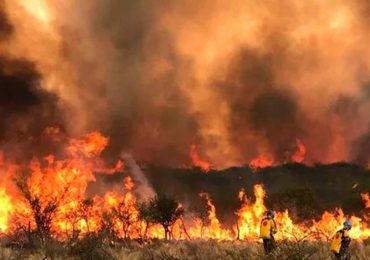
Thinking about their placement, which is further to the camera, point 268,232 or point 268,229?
point 268,229

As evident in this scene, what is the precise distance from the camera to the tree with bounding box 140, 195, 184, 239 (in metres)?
63.9

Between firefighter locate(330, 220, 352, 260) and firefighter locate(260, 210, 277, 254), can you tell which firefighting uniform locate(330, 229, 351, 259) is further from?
firefighter locate(260, 210, 277, 254)

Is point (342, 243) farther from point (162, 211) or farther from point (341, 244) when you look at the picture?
point (162, 211)

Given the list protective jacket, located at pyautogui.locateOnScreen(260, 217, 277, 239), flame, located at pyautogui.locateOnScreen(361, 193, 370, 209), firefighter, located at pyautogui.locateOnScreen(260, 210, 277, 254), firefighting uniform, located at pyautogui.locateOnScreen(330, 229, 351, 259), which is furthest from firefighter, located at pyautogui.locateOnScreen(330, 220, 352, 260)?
flame, located at pyautogui.locateOnScreen(361, 193, 370, 209)

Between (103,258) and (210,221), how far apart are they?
227ft

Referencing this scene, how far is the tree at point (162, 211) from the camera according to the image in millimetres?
63900

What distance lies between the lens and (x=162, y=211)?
6619 centimetres

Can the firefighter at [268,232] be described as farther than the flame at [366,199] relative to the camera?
No

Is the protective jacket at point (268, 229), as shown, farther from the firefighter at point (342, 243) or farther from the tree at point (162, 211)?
the tree at point (162, 211)

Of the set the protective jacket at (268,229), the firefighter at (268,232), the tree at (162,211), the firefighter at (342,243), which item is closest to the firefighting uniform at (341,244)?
the firefighter at (342,243)

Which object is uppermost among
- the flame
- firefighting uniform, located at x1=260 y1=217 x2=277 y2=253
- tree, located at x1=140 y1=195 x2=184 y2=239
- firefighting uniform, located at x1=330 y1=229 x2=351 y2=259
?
the flame

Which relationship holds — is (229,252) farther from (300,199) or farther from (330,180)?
(330,180)

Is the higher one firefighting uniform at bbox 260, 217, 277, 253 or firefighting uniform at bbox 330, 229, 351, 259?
firefighting uniform at bbox 260, 217, 277, 253

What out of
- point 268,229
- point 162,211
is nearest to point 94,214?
point 162,211
